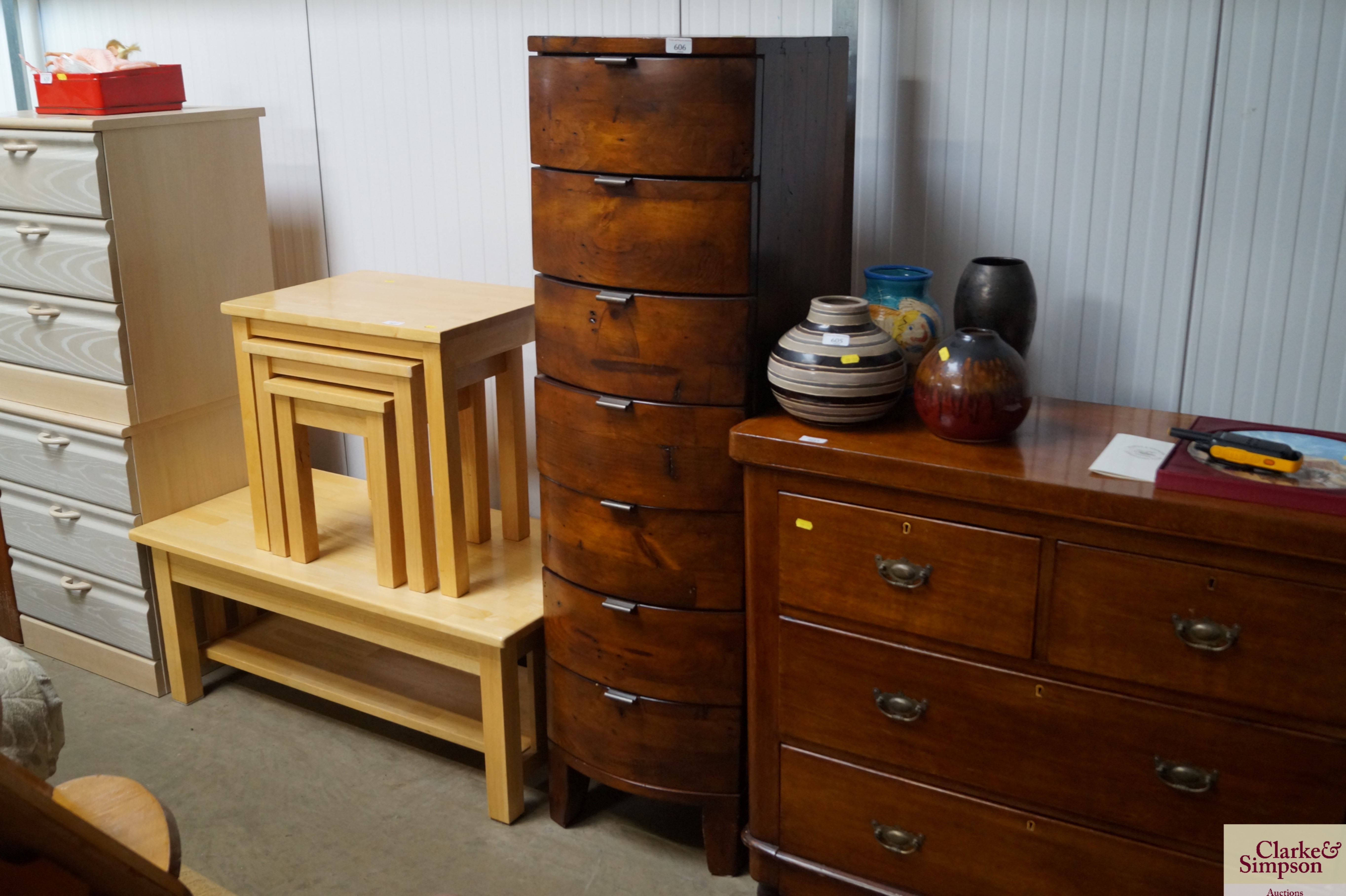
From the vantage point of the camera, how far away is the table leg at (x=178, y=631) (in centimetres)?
251

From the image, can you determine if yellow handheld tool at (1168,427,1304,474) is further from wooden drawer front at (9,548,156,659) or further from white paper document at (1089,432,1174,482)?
wooden drawer front at (9,548,156,659)

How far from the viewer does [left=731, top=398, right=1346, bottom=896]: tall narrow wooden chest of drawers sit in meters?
1.42

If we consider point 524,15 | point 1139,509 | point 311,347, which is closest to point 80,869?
point 1139,509

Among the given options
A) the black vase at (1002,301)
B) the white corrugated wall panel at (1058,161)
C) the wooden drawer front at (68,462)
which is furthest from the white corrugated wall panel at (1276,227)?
the wooden drawer front at (68,462)

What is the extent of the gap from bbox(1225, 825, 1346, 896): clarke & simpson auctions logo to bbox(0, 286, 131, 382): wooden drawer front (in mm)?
2183

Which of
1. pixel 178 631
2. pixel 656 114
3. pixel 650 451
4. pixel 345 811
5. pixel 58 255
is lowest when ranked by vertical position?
pixel 345 811

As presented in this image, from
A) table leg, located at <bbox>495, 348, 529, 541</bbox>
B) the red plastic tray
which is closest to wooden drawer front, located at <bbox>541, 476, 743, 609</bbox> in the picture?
table leg, located at <bbox>495, 348, 529, 541</bbox>

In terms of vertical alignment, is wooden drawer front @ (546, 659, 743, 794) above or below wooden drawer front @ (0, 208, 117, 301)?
below

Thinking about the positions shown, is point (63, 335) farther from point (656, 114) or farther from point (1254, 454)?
point (1254, 454)

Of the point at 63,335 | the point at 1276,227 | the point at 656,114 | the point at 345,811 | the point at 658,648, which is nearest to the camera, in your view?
the point at 656,114

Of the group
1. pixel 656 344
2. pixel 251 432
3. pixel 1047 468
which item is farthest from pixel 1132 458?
pixel 251 432

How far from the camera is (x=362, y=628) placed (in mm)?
2242

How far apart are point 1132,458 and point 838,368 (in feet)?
1.35

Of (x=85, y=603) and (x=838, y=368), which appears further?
(x=85, y=603)
